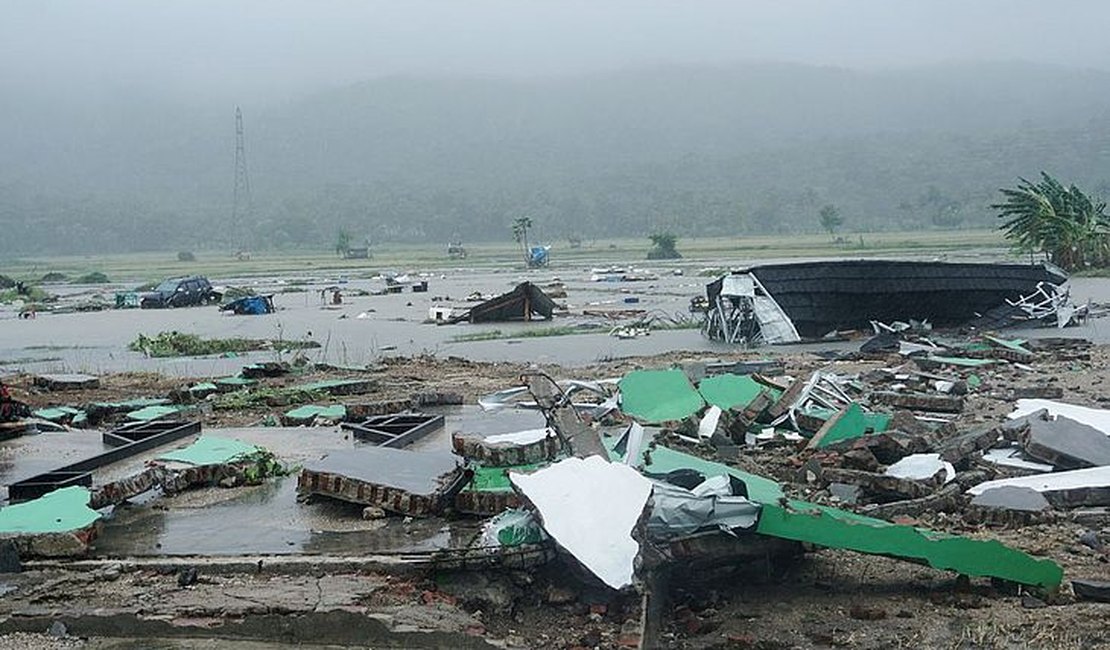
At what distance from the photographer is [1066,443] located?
8.64 m

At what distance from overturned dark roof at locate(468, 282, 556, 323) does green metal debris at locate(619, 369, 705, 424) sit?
15.4 m

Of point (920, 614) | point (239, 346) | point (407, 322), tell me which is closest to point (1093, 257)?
point (407, 322)

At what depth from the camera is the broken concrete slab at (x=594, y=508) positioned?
5.77 meters

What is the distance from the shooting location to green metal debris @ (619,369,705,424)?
1093 centimetres

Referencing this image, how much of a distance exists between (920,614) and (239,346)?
1874 cm

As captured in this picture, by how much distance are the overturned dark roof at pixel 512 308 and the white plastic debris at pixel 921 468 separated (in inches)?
746

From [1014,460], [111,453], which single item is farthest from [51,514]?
[1014,460]

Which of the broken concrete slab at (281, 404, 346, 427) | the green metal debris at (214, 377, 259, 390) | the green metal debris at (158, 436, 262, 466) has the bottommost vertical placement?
the green metal debris at (214, 377, 259, 390)

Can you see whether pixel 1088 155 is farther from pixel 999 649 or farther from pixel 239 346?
pixel 999 649

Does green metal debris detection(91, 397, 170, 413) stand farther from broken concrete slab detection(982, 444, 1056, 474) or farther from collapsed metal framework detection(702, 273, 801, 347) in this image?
collapsed metal framework detection(702, 273, 801, 347)

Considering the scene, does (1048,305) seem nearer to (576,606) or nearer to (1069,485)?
(1069,485)

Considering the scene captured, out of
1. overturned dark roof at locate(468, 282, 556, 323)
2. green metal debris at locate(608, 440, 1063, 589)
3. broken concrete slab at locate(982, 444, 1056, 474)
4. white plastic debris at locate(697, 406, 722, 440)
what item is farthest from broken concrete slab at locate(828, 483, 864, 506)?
overturned dark roof at locate(468, 282, 556, 323)

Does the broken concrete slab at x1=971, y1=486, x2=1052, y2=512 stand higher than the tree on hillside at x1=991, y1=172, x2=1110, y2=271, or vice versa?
the tree on hillside at x1=991, y1=172, x2=1110, y2=271

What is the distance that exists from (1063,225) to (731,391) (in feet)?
92.1
